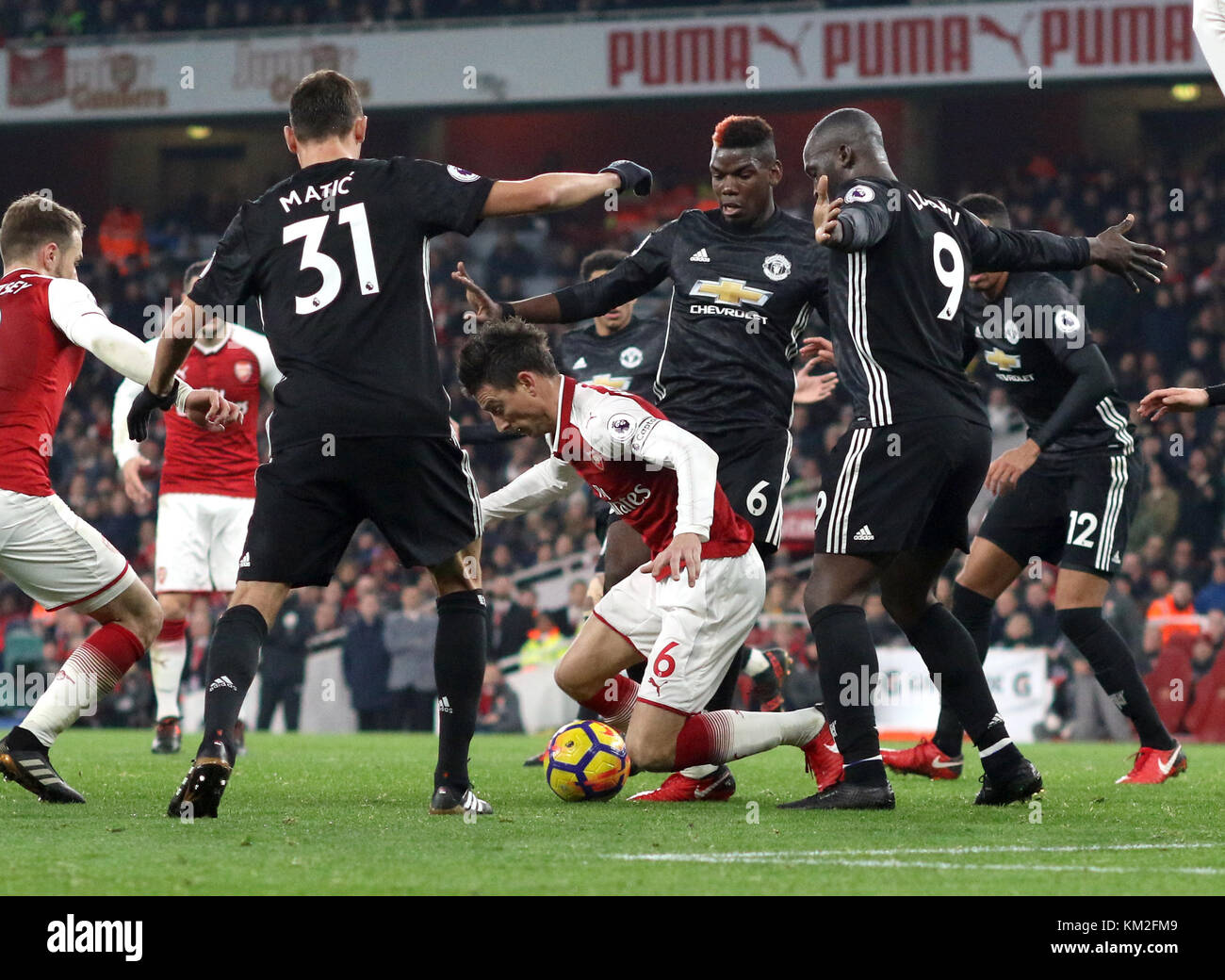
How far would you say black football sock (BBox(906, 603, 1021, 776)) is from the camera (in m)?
5.96

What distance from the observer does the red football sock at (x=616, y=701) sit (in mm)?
6609

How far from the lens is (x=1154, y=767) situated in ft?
25.0

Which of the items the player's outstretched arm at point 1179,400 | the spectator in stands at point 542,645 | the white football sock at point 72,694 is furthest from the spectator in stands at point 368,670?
the player's outstretched arm at point 1179,400

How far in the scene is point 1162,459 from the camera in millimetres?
17328

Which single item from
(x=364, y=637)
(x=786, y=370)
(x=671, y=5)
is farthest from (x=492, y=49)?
(x=786, y=370)

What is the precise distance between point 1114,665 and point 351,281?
3991 mm

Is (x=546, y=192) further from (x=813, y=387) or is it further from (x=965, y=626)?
(x=965, y=626)

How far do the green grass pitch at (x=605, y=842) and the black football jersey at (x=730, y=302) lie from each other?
1.58m

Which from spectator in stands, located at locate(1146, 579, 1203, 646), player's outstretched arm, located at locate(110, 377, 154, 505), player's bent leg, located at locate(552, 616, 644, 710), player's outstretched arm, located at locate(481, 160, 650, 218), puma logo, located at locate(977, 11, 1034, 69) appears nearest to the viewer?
player's outstretched arm, located at locate(481, 160, 650, 218)

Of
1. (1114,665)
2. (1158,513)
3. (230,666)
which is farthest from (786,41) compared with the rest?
(230,666)

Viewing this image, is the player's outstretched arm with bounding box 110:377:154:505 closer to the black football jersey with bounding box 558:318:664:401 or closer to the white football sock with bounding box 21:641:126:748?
the black football jersey with bounding box 558:318:664:401

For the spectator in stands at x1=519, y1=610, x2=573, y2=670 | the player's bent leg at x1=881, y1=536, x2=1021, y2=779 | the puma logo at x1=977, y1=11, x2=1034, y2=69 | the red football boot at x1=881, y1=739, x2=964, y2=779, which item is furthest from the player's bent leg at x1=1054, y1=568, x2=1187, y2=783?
the puma logo at x1=977, y1=11, x2=1034, y2=69

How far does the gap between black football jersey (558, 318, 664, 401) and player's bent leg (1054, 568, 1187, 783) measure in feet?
7.92
